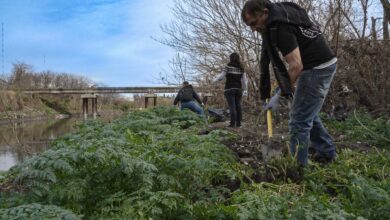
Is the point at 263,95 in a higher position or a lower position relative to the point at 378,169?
higher

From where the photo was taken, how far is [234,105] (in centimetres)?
1038

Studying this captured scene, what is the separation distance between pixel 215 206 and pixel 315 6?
381 inches

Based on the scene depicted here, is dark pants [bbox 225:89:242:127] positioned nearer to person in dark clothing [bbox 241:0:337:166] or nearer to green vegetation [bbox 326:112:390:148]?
green vegetation [bbox 326:112:390:148]

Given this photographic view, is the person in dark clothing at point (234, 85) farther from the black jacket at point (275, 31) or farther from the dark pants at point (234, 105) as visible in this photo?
the black jacket at point (275, 31)

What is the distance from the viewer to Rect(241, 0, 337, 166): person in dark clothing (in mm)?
4156

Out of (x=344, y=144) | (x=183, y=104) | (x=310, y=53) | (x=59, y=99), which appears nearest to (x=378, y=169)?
(x=310, y=53)

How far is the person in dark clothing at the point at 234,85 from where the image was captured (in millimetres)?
10273

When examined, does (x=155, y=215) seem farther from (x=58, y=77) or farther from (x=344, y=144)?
(x=58, y=77)

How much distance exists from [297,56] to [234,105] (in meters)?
6.27

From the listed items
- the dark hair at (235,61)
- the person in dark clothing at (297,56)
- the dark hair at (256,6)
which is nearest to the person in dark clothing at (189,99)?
the dark hair at (235,61)

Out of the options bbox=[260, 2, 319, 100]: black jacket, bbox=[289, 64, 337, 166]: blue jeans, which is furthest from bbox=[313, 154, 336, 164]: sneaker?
bbox=[260, 2, 319, 100]: black jacket

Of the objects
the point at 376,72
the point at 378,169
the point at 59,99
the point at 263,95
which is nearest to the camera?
the point at 378,169

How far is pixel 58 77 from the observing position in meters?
80.6

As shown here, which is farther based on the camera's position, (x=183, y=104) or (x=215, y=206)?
(x=183, y=104)
